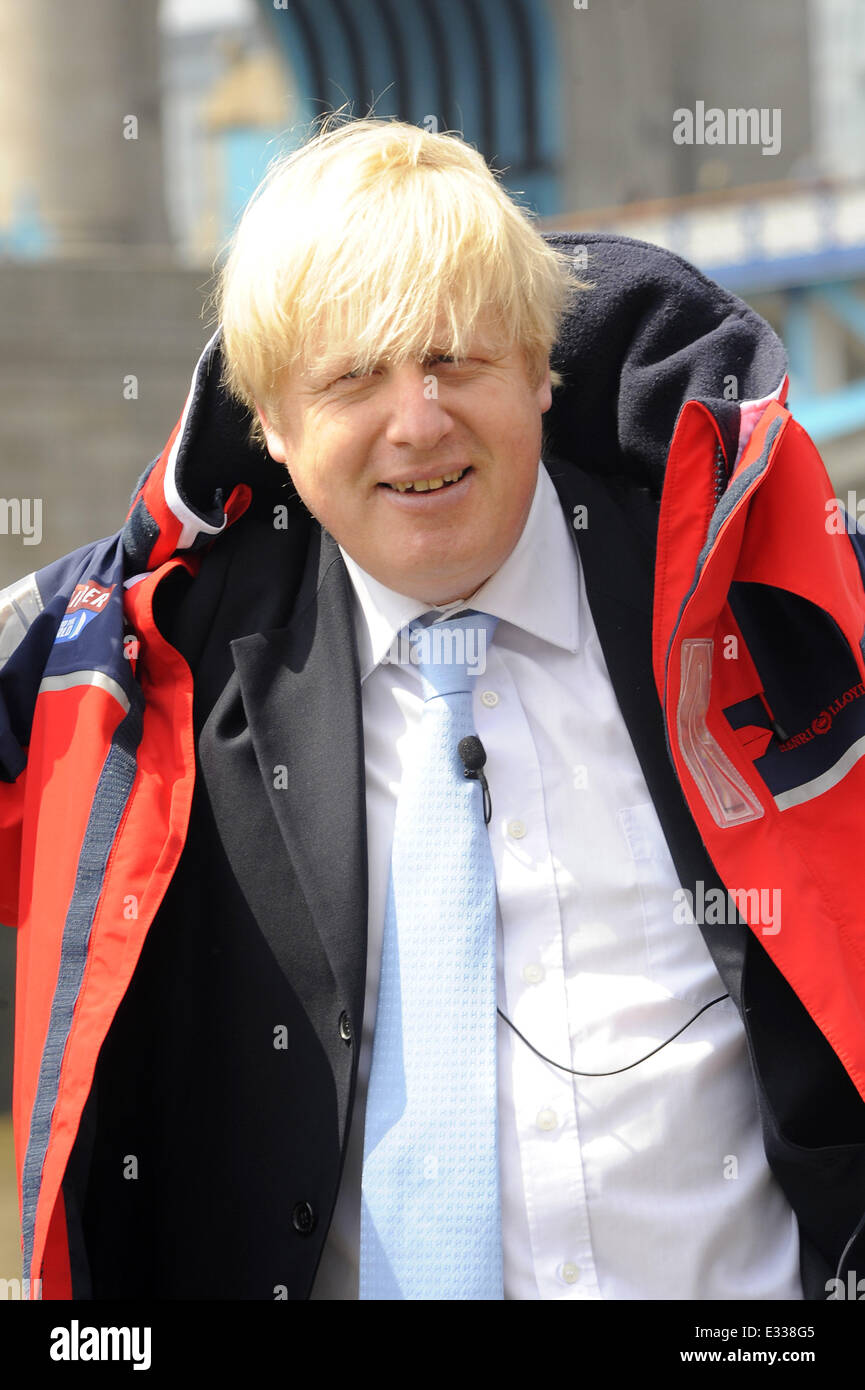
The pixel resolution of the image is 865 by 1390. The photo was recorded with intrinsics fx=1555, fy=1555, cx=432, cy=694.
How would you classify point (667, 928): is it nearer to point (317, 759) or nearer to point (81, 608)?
point (317, 759)

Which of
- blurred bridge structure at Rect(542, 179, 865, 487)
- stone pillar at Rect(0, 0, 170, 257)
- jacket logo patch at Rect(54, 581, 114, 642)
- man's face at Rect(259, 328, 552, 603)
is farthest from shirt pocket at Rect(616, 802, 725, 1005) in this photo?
blurred bridge structure at Rect(542, 179, 865, 487)

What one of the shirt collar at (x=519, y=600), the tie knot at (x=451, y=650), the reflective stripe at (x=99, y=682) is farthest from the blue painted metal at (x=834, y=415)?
the reflective stripe at (x=99, y=682)

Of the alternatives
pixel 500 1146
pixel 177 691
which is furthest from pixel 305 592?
pixel 500 1146

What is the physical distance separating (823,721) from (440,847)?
55 centimetres

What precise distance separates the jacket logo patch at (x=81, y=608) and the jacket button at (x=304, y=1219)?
0.83 meters

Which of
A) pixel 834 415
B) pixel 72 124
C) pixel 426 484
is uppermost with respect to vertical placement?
pixel 72 124

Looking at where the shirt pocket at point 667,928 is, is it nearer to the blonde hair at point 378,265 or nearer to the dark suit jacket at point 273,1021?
the dark suit jacket at point 273,1021

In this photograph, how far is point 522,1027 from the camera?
206 cm

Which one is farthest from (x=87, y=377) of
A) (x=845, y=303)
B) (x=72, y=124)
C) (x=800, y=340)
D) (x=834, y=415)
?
(x=845, y=303)

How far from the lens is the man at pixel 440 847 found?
6.59 feet

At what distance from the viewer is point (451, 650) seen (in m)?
2.24

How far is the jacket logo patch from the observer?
2.20 meters

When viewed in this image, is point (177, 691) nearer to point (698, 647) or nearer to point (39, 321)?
point (698, 647)

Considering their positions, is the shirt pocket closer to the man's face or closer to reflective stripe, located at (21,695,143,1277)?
the man's face
